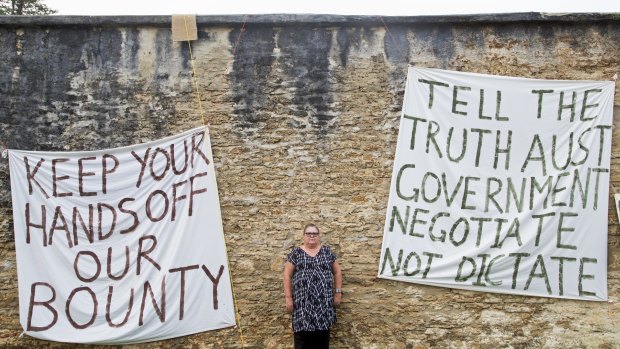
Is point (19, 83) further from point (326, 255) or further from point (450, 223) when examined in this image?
point (450, 223)

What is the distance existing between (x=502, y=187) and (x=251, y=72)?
294 cm

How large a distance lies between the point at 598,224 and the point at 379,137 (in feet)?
7.97

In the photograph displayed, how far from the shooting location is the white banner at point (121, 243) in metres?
6.18

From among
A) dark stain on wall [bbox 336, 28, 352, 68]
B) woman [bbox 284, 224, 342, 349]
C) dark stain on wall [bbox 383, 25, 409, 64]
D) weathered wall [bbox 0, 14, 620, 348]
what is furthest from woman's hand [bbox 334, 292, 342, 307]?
dark stain on wall [bbox 383, 25, 409, 64]

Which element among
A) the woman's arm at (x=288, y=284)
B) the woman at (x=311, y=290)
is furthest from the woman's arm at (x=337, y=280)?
the woman's arm at (x=288, y=284)

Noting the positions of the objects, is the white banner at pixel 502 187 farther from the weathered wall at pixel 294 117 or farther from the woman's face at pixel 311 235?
the woman's face at pixel 311 235

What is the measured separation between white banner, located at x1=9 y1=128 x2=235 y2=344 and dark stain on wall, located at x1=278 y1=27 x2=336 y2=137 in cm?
113

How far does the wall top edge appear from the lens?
21.4 feet

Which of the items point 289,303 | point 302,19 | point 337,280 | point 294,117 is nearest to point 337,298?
point 337,280

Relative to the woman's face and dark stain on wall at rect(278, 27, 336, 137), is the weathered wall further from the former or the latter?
the woman's face

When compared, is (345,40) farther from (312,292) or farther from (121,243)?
(121,243)

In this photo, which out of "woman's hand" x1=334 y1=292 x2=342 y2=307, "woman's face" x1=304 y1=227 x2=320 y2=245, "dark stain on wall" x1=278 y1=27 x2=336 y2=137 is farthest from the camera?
"dark stain on wall" x1=278 y1=27 x2=336 y2=137

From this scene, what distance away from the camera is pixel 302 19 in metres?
6.57

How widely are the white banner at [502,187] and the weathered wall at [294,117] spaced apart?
18 cm
